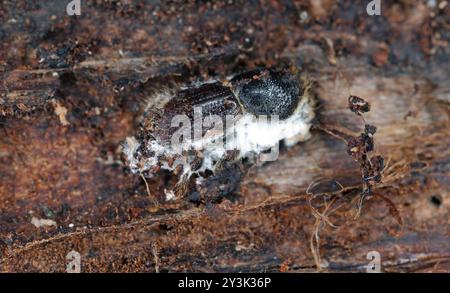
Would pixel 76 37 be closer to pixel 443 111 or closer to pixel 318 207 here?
pixel 318 207

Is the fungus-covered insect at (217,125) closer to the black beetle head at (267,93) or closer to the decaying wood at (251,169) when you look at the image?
the black beetle head at (267,93)

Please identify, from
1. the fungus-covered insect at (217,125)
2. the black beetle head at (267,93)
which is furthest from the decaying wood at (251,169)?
the black beetle head at (267,93)

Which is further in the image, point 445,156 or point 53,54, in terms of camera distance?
point 445,156

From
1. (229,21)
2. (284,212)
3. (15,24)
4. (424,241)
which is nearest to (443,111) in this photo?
(424,241)

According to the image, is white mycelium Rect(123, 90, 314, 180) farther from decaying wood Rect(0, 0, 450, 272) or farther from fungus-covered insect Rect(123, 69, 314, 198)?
decaying wood Rect(0, 0, 450, 272)

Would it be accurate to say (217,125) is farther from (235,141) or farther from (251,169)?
(251,169)

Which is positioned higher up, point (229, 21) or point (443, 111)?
point (229, 21)

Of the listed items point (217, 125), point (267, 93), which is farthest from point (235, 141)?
point (267, 93)
